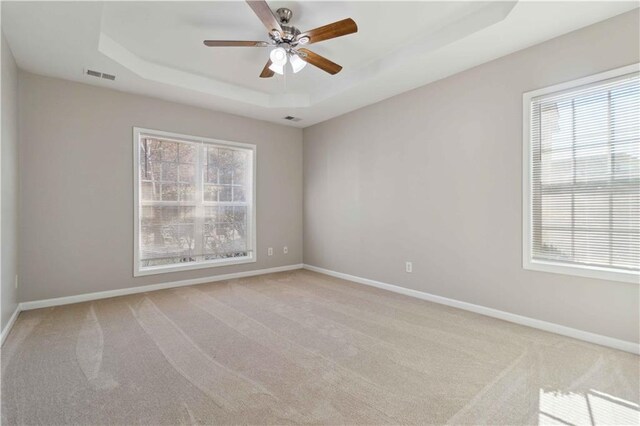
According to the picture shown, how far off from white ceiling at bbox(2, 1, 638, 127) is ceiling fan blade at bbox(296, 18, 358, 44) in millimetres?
277

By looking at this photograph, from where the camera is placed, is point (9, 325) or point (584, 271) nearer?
point (584, 271)

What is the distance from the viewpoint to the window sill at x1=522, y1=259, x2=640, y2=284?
2.40 meters

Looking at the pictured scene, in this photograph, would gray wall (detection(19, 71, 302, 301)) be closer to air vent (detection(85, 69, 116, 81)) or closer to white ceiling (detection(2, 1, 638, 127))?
white ceiling (detection(2, 1, 638, 127))

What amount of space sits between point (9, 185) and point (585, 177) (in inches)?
210

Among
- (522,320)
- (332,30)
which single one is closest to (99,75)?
(332,30)

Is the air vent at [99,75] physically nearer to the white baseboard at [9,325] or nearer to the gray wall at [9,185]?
the gray wall at [9,185]

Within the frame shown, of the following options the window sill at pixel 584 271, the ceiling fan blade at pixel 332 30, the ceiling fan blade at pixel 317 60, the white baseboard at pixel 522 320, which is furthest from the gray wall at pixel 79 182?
the window sill at pixel 584 271

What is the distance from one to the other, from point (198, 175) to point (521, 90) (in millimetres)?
4242

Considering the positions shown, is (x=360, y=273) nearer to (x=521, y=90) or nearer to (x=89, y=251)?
(x=521, y=90)

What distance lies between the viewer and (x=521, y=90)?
9.75 ft

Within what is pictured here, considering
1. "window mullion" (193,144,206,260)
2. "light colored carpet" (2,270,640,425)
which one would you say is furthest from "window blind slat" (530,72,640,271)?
"window mullion" (193,144,206,260)

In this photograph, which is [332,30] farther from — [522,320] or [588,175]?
[522,320]

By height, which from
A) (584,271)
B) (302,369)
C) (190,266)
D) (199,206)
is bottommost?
(302,369)

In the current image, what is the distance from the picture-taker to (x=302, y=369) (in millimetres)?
2150
